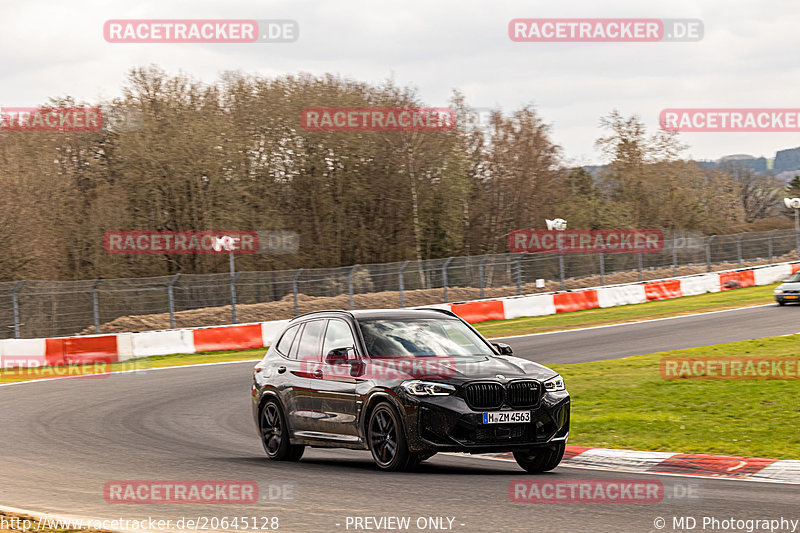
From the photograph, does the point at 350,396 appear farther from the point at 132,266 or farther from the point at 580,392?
the point at 132,266

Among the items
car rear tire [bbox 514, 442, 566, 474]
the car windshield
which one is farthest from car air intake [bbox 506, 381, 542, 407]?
the car windshield

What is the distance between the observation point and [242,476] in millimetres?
A: 9828

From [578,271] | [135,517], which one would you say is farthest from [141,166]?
[135,517]

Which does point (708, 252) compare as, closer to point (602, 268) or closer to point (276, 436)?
point (602, 268)

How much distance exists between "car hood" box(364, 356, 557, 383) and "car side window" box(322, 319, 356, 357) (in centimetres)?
56

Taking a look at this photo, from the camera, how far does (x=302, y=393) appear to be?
10.8 metres

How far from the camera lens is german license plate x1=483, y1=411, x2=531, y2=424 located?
29.9 ft

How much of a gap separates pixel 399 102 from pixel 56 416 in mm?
37457

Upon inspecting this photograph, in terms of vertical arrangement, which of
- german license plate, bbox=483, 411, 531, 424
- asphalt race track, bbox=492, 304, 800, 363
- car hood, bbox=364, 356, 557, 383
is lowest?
asphalt race track, bbox=492, 304, 800, 363

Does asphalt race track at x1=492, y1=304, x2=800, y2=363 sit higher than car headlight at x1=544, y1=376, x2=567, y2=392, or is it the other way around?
car headlight at x1=544, y1=376, x2=567, y2=392

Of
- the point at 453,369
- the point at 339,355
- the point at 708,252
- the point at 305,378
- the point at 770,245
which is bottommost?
the point at 305,378

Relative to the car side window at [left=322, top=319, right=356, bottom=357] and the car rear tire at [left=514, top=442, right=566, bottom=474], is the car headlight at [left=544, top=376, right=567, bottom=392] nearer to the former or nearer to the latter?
the car rear tire at [left=514, top=442, right=566, bottom=474]

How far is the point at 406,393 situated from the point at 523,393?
1.10 m

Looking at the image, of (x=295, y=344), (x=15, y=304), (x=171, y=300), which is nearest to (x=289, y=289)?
(x=171, y=300)
